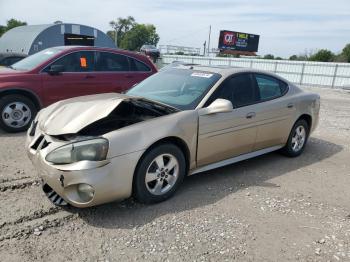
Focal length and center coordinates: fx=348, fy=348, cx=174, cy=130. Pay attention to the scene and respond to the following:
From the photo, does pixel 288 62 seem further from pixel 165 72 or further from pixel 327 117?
pixel 165 72

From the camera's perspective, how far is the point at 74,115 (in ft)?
12.2

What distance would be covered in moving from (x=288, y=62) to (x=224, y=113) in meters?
26.4

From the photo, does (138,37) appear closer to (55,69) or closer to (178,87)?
(55,69)

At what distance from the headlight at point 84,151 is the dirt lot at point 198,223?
651 mm

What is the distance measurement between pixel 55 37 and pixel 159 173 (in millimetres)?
21829

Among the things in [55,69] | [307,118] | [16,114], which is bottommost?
[16,114]

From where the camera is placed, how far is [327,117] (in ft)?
34.0

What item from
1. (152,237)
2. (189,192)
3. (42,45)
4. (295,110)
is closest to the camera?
(152,237)

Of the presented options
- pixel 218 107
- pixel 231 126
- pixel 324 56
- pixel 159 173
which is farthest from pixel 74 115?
pixel 324 56

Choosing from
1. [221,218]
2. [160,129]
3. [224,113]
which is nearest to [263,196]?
[221,218]

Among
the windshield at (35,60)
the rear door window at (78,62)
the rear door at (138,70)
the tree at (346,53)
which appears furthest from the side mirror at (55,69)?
the tree at (346,53)

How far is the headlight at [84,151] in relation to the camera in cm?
322

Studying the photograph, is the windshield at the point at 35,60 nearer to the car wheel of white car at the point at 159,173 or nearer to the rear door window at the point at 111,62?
the rear door window at the point at 111,62

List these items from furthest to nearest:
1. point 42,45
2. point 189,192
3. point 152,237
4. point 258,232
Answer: point 42,45, point 189,192, point 258,232, point 152,237
